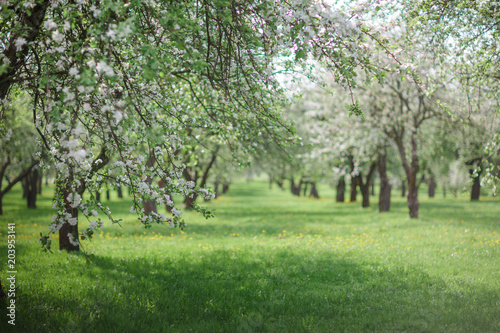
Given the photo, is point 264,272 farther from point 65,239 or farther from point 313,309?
point 65,239

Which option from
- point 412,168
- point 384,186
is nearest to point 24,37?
point 412,168

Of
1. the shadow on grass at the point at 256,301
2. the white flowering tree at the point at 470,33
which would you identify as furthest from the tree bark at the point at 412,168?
the shadow on grass at the point at 256,301

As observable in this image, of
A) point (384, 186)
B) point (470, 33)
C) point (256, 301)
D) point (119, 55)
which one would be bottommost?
point (256, 301)

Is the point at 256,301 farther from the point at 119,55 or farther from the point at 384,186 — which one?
the point at 384,186

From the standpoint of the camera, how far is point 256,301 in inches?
265

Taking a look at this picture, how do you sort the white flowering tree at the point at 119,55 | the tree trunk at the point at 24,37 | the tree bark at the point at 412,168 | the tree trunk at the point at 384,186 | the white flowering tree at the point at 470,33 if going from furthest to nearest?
the tree trunk at the point at 384,186
the tree bark at the point at 412,168
the white flowering tree at the point at 470,33
the tree trunk at the point at 24,37
the white flowering tree at the point at 119,55

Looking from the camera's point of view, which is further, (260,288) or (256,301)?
(260,288)

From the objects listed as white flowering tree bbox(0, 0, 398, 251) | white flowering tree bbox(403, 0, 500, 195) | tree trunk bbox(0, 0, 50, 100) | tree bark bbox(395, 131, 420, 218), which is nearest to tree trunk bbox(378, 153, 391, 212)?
tree bark bbox(395, 131, 420, 218)

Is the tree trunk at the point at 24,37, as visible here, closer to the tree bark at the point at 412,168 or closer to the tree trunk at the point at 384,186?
the tree bark at the point at 412,168

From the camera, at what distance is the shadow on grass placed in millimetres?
5703

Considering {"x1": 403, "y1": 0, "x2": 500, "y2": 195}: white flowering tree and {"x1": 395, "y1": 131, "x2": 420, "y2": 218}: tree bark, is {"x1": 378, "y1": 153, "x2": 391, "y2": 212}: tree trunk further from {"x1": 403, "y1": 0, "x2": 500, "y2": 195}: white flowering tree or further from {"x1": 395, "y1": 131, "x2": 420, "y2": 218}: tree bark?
{"x1": 403, "y1": 0, "x2": 500, "y2": 195}: white flowering tree

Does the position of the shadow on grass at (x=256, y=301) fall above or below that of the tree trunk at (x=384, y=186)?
below

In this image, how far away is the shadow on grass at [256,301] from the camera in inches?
225

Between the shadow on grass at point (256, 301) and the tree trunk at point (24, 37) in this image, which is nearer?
the tree trunk at point (24, 37)
